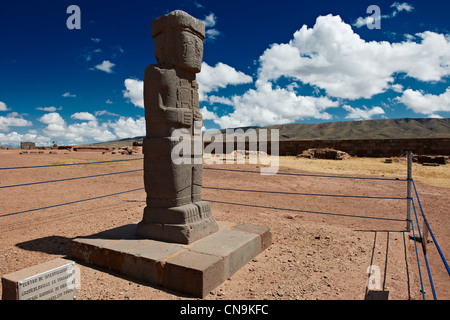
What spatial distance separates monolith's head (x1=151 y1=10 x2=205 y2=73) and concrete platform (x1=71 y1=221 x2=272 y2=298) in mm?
2722

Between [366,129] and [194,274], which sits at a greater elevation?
[366,129]

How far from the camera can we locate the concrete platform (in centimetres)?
354

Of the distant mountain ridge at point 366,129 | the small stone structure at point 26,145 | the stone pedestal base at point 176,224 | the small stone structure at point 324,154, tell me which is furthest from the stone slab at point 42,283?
the distant mountain ridge at point 366,129

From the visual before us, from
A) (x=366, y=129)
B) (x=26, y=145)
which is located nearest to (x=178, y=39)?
(x=26, y=145)

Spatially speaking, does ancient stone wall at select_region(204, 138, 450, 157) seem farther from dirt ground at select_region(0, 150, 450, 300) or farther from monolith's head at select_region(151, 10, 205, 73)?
monolith's head at select_region(151, 10, 205, 73)

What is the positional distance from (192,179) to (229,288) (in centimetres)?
178

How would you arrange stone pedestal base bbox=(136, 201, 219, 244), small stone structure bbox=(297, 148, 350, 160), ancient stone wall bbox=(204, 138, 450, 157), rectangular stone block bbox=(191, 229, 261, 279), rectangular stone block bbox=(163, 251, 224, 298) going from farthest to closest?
small stone structure bbox=(297, 148, 350, 160), ancient stone wall bbox=(204, 138, 450, 157), stone pedestal base bbox=(136, 201, 219, 244), rectangular stone block bbox=(191, 229, 261, 279), rectangular stone block bbox=(163, 251, 224, 298)

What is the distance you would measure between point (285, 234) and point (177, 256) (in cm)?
266

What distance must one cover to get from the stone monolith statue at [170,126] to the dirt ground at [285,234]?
0.96m

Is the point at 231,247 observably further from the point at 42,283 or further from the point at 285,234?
the point at 42,283

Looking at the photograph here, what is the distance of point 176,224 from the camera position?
4422 mm

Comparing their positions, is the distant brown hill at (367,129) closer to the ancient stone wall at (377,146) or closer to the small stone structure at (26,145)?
the ancient stone wall at (377,146)

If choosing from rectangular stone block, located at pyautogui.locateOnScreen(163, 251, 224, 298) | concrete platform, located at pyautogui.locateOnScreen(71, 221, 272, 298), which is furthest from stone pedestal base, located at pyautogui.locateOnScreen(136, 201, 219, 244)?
rectangular stone block, located at pyautogui.locateOnScreen(163, 251, 224, 298)
